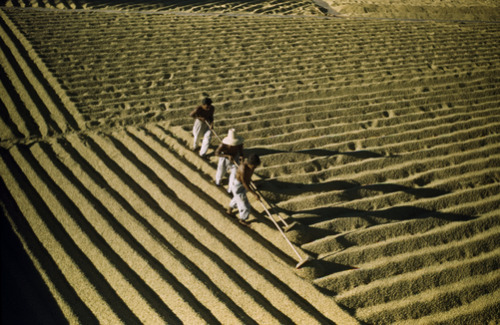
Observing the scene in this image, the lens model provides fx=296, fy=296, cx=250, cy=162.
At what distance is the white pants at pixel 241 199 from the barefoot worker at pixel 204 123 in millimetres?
1053

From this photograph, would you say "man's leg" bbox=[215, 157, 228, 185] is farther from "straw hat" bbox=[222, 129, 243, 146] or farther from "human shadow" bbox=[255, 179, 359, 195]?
"human shadow" bbox=[255, 179, 359, 195]

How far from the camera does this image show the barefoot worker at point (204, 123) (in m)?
4.07

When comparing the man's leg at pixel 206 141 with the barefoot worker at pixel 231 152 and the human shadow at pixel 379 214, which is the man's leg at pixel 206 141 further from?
the human shadow at pixel 379 214

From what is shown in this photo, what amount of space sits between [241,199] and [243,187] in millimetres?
144

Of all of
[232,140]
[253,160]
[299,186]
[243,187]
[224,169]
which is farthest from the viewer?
[299,186]

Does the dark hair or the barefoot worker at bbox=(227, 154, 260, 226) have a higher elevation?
the dark hair

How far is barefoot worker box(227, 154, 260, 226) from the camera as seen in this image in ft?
9.94

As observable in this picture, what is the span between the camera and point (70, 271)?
116 inches

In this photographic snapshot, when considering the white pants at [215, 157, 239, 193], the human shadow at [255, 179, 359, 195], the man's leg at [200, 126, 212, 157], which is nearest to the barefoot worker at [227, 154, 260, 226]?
the white pants at [215, 157, 239, 193]

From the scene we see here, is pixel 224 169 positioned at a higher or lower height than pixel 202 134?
lower

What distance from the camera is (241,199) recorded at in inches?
131

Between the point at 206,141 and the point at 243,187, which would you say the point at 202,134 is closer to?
the point at 206,141

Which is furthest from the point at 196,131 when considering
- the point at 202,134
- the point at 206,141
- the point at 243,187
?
the point at 243,187

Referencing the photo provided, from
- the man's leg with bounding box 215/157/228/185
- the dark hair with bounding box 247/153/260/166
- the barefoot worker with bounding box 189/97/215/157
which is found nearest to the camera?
the dark hair with bounding box 247/153/260/166
